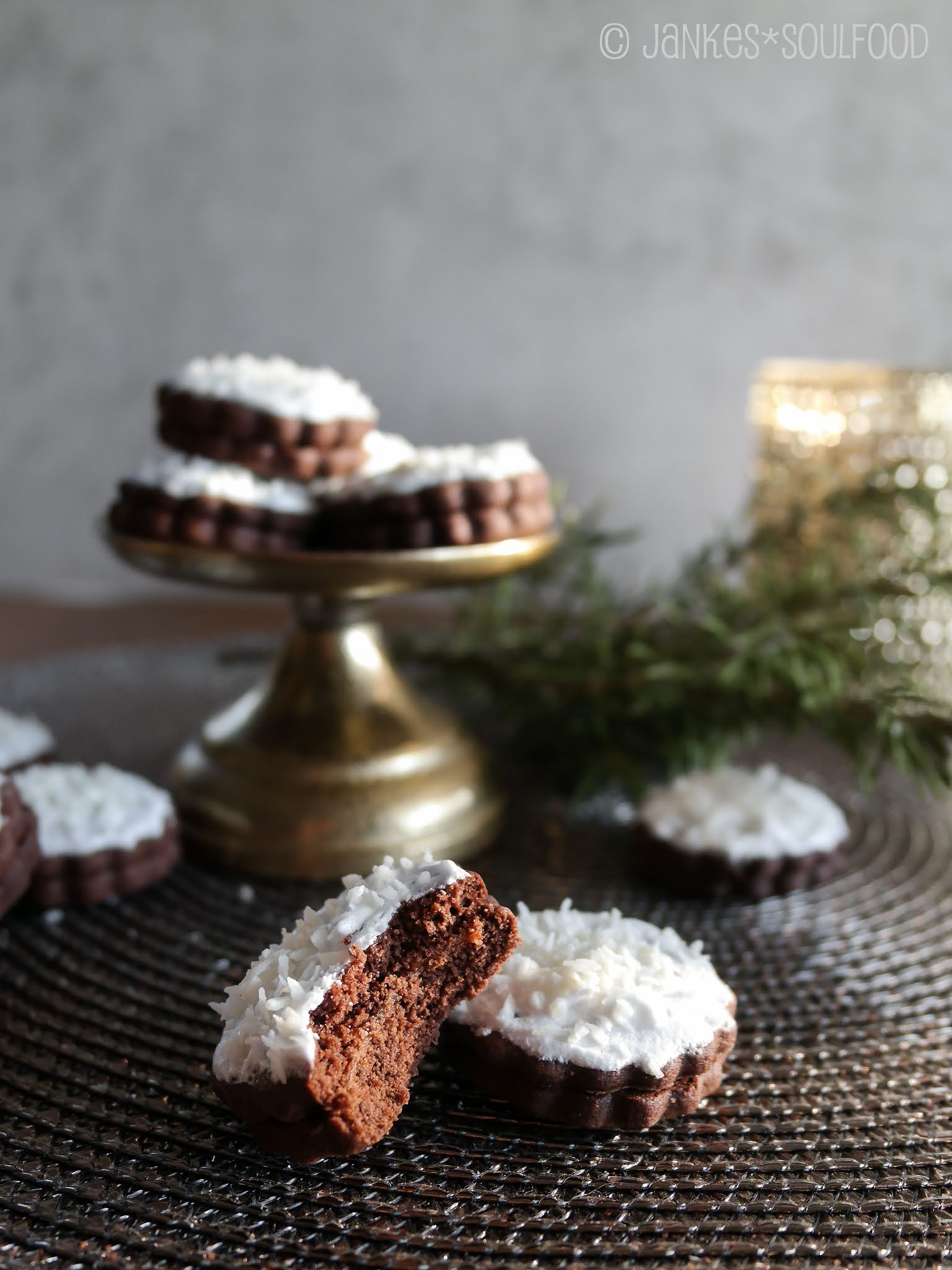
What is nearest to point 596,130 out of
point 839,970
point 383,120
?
point 383,120

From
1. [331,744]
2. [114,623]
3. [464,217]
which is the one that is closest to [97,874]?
[331,744]

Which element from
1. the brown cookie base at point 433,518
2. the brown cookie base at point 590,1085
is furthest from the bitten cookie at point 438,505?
the brown cookie base at point 590,1085

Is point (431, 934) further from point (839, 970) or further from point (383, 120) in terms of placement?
point (383, 120)

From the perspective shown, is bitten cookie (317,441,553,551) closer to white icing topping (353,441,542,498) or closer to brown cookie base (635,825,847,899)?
white icing topping (353,441,542,498)

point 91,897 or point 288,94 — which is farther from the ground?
point 288,94

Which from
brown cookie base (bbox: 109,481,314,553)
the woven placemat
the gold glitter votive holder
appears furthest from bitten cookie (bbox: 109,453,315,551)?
the gold glitter votive holder

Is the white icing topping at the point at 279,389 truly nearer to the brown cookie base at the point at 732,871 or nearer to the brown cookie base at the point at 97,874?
the brown cookie base at the point at 97,874
